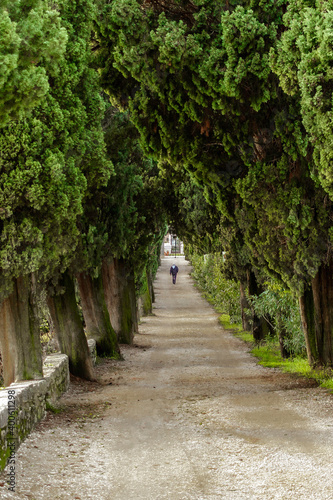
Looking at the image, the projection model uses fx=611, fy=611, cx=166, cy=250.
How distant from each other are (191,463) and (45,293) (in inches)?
225

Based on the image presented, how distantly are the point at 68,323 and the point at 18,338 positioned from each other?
3456 mm

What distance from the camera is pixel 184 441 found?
24.5 ft

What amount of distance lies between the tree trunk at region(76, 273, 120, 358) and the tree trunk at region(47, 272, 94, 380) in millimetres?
3162

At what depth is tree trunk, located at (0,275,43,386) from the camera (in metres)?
8.98

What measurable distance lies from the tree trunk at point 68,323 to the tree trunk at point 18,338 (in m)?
3.24

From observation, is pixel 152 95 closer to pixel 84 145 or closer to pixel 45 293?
pixel 84 145

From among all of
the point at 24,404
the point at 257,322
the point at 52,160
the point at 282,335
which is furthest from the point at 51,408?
the point at 257,322

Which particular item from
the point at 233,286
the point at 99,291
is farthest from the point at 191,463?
the point at 233,286

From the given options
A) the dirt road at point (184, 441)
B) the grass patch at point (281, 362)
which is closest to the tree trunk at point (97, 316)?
the dirt road at point (184, 441)

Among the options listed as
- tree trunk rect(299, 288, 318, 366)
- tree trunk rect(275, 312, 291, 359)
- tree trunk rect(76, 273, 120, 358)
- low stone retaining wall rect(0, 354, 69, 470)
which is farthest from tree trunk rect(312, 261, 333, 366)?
tree trunk rect(76, 273, 120, 358)

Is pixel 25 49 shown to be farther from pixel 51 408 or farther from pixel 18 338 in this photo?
pixel 51 408

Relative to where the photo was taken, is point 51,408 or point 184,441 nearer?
point 184,441

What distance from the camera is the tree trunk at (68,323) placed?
1242 centimetres

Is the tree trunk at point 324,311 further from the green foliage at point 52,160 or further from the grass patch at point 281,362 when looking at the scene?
the green foliage at point 52,160
